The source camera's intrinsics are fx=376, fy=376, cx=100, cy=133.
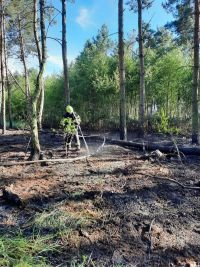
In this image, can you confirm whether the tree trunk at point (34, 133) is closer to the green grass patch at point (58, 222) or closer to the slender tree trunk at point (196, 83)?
the green grass patch at point (58, 222)

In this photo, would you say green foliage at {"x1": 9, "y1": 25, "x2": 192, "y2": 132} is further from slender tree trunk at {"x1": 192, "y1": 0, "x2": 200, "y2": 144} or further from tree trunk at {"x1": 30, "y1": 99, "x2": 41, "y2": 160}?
tree trunk at {"x1": 30, "y1": 99, "x2": 41, "y2": 160}

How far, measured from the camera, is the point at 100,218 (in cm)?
535

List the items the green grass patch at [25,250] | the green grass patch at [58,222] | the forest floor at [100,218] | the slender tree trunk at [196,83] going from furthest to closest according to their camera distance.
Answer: the slender tree trunk at [196,83] < the green grass patch at [58,222] < the forest floor at [100,218] < the green grass patch at [25,250]

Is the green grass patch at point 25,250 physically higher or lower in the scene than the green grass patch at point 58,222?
lower

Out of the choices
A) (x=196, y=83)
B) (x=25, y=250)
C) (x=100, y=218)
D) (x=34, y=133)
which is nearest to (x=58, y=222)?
(x=100, y=218)

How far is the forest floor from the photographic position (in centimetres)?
438

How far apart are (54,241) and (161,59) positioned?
20.8 meters

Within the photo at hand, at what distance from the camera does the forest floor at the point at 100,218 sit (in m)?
4.38

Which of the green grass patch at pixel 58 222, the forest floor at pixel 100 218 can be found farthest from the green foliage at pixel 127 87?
the green grass patch at pixel 58 222

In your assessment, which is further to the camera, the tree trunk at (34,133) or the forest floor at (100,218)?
the tree trunk at (34,133)

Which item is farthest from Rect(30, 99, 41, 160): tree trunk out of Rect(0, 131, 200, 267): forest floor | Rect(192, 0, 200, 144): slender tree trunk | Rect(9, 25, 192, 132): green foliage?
Rect(9, 25, 192, 132): green foliage

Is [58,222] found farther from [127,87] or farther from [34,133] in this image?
[127,87]

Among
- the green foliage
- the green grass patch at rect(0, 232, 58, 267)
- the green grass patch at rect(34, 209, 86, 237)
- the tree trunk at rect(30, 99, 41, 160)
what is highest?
the green foliage

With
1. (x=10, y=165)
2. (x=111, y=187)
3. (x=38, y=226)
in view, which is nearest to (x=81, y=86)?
(x=10, y=165)
